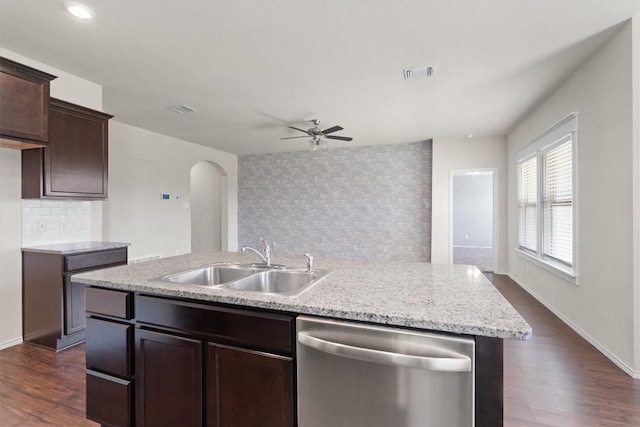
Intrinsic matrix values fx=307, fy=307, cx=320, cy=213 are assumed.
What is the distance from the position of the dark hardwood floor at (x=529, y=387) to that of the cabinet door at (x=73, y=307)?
0.21 metres

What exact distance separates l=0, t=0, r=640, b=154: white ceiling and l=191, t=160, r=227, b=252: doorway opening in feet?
11.7

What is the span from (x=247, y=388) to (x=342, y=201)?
565 cm

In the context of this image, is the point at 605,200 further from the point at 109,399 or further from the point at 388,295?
the point at 109,399

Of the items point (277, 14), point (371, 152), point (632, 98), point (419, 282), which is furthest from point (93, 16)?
point (371, 152)

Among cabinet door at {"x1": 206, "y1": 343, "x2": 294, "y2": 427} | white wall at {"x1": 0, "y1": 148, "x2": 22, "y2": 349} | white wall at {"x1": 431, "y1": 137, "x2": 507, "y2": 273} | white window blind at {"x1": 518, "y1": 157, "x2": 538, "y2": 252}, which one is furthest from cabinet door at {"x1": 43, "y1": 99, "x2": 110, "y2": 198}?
white window blind at {"x1": 518, "y1": 157, "x2": 538, "y2": 252}

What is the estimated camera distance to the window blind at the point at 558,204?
3402 millimetres

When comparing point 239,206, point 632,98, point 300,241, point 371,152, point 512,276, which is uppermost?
point 371,152

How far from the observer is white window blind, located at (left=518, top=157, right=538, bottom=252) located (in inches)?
175

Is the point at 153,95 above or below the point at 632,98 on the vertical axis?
above

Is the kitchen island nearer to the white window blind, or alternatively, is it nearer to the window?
the window

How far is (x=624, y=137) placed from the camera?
236 centimetres

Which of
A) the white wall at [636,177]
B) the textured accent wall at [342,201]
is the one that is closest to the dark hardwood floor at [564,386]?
the white wall at [636,177]

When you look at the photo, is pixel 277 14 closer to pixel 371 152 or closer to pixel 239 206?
pixel 371 152

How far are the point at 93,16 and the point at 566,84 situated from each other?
446 centimetres
